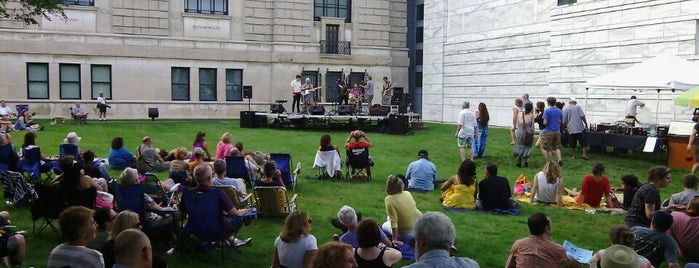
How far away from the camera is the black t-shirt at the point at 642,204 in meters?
8.72

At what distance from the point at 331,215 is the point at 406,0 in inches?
1334

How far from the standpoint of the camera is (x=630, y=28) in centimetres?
2327

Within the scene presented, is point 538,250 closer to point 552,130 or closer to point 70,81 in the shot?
point 552,130

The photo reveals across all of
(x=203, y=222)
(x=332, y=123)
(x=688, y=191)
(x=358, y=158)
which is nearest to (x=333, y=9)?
(x=332, y=123)

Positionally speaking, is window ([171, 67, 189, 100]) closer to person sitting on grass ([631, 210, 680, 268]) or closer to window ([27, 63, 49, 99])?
window ([27, 63, 49, 99])

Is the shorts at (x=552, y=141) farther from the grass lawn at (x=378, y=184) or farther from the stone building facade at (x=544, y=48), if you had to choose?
the stone building facade at (x=544, y=48)

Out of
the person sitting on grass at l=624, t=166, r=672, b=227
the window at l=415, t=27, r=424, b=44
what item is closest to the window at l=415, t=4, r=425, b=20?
the window at l=415, t=27, r=424, b=44

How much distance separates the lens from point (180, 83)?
35.5m

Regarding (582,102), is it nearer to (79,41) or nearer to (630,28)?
(630,28)

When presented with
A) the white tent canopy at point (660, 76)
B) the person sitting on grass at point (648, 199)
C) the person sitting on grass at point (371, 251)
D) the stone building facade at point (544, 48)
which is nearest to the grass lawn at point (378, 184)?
the person sitting on grass at point (648, 199)

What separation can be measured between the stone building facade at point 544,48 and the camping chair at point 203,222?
18286mm

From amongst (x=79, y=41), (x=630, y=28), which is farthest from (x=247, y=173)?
(x=79, y=41)

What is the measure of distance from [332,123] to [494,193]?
19.4 meters

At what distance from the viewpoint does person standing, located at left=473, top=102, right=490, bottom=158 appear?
1842 cm
